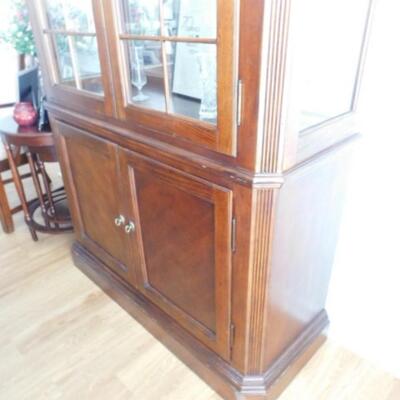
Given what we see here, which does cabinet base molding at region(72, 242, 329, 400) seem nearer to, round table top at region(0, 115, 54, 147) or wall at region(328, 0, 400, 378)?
wall at region(328, 0, 400, 378)

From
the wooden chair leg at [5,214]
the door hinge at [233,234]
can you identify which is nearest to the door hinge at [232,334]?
the door hinge at [233,234]

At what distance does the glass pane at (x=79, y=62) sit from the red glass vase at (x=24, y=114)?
53cm

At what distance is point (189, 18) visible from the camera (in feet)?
2.86

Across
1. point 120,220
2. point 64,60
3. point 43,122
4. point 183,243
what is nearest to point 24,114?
point 43,122

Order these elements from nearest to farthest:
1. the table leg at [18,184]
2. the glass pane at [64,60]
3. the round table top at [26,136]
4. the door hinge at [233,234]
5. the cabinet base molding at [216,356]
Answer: the door hinge at [233,234] → the cabinet base molding at [216,356] → the glass pane at [64,60] → the round table top at [26,136] → the table leg at [18,184]

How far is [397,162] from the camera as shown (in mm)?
1035

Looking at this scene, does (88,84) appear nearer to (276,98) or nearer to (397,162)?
(276,98)

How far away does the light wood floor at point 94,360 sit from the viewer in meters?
1.24

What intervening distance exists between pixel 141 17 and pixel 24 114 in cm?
106

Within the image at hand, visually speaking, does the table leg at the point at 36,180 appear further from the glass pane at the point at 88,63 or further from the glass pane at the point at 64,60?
the glass pane at the point at 88,63

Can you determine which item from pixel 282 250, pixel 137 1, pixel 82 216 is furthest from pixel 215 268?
pixel 82 216

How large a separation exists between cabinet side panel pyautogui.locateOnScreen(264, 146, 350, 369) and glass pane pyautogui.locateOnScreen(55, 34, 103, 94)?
2.31ft

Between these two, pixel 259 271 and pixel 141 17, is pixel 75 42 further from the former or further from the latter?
pixel 259 271

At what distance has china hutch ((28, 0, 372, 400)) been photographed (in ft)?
2.46
